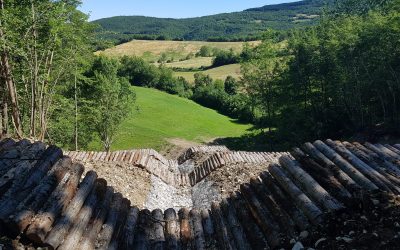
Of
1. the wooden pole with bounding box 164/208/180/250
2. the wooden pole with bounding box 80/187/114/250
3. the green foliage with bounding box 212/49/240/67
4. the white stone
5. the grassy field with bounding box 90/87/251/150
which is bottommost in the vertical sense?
the grassy field with bounding box 90/87/251/150

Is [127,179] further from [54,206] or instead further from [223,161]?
[54,206]

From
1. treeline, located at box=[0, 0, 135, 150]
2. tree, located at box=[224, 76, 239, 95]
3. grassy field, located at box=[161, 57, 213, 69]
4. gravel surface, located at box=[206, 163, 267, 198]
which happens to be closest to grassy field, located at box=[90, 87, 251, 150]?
treeline, located at box=[0, 0, 135, 150]

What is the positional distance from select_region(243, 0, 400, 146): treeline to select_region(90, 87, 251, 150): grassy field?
9.16 metres

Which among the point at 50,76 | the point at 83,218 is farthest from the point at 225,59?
the point at 83,218

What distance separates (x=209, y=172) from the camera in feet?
61.6

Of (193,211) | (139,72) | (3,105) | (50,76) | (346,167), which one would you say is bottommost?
(139,72)

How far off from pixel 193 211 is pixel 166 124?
1803 inches

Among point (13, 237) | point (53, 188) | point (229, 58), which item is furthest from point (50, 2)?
point (229, 58)

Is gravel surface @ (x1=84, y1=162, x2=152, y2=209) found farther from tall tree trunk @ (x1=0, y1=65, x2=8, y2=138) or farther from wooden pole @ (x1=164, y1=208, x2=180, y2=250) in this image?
wooden pole @ (x1=164, y1=208, x2=180, y2=250)

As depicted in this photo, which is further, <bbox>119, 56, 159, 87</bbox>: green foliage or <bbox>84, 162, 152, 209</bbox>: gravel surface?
<bbox>119, 56, 159, 87</bbox>: green foliage

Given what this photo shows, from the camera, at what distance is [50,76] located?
2377cm

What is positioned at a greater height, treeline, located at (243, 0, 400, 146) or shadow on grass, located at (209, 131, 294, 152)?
treeline, located at (243, 0, 400, 146)

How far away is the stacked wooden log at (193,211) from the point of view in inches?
263

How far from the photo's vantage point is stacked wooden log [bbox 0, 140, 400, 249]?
21.9 feet
